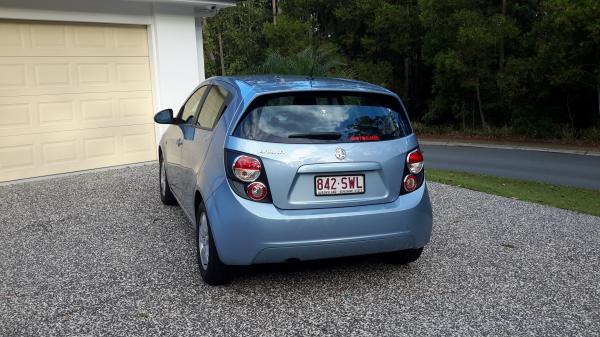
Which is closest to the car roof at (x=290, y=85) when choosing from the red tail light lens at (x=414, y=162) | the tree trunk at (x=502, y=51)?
the red tail light lens at (x=414, y=162)

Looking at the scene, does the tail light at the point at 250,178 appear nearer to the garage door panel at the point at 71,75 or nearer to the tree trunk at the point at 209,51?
the garage door panel at the point at 71,75

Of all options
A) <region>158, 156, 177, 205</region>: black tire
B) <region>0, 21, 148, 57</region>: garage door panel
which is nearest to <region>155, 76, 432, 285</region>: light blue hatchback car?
<region>158, 156, 177, 205</region>: black tire

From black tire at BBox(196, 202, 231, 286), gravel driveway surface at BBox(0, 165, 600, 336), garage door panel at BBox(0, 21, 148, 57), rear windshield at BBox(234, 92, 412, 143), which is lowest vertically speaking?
gravel driveway surface at BBox(0, 165, 600, 336)

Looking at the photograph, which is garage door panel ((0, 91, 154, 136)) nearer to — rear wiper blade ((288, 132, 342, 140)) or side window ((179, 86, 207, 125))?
side window ((179, 86, 207, 125))

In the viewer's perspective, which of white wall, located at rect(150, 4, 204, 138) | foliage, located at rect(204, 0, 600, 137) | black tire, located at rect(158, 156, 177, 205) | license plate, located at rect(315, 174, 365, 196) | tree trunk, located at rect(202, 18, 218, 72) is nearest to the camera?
license plate, located at rect(315, 174, 365, 196)

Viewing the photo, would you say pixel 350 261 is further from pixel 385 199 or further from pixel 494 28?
pixel 494 28

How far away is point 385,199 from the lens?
13.5 feet

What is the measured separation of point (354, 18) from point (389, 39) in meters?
2.17

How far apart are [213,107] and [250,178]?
126 cm

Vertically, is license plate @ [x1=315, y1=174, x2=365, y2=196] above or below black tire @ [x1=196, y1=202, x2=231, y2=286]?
above

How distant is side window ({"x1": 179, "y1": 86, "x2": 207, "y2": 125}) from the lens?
5648 mm

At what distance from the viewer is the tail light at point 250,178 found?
12.7 ft

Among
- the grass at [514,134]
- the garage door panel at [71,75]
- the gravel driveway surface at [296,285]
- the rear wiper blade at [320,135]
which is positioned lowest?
the grass at [514,134]

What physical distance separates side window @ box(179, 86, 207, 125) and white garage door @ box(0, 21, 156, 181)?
158 inches
